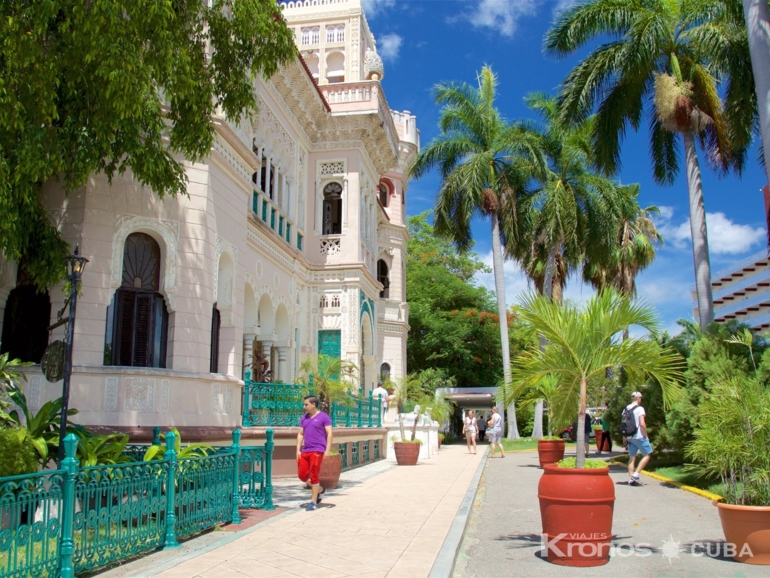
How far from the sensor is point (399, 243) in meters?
33.3

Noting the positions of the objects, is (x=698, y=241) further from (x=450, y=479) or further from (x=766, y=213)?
(x=450, y=479)

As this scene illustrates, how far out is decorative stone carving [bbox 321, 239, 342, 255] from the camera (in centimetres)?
2369

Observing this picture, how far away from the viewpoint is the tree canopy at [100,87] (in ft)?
27.8

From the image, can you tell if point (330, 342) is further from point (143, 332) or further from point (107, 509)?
point (107, 509)

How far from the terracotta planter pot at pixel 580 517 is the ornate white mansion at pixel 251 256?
668 cm

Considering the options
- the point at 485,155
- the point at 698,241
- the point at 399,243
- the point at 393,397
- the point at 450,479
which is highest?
the point at 485,155

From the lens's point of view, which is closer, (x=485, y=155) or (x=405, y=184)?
(x=485, y=155)

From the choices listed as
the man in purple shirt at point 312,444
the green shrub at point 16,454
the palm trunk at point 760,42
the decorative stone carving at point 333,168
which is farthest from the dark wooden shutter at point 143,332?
the decorative stone carving at point 333,168

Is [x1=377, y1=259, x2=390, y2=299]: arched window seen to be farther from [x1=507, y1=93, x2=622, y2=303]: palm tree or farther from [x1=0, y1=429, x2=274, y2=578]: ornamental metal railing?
[x1=0, y1=429, x2=274, y2=578]: ornamental metal railing

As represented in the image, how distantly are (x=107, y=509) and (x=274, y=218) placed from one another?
48.6 feet

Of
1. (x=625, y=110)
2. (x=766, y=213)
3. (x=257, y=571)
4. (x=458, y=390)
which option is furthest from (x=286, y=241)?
(x=458, y=390)

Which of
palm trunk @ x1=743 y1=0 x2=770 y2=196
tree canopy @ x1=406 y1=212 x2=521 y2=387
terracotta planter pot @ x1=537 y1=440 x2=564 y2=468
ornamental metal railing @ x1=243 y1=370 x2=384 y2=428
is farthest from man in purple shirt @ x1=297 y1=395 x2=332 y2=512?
tree canopy @ x1=406 y1=212 x2=521 y2=387

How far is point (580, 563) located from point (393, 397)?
18990 mm

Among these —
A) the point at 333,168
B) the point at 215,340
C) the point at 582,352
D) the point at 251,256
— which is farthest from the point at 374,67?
the point at 582,352
